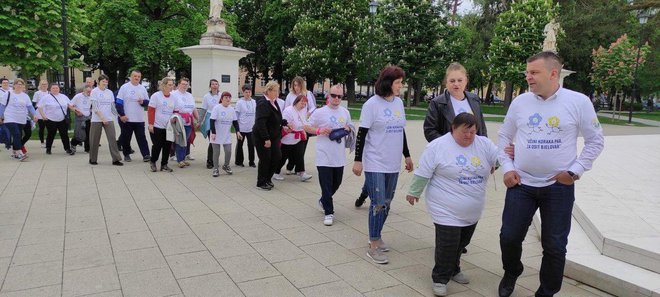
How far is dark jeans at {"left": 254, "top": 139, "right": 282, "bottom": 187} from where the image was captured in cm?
812

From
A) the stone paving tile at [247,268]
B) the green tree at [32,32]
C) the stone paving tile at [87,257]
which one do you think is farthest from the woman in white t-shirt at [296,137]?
the green tree at [32,32]

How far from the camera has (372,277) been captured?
4.48 m

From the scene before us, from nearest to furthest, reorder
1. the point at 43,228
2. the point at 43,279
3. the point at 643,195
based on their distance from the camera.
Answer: the point at 43,279 → the point at 43,228 → the point at 643,195

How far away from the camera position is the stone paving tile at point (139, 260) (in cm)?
459

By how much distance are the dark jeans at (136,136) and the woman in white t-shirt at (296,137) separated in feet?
11.1

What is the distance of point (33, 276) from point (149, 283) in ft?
3.61

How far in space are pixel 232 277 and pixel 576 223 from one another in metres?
4.22

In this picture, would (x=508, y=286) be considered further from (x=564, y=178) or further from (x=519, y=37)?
(x=519, y=37)

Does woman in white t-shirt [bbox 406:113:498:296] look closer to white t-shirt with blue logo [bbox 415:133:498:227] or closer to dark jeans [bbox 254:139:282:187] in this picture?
white t-shirt with blue logo [bbox 415:133:498:227]

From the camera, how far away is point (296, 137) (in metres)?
9.16

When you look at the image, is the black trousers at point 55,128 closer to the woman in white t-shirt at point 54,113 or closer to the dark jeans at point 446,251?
the woman in white t-shirt at point 54,113

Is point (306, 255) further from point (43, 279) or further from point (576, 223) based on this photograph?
point (576, 223)

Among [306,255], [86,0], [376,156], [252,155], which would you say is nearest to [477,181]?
[376,156]

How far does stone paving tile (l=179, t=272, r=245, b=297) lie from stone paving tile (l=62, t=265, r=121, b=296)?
589mm
